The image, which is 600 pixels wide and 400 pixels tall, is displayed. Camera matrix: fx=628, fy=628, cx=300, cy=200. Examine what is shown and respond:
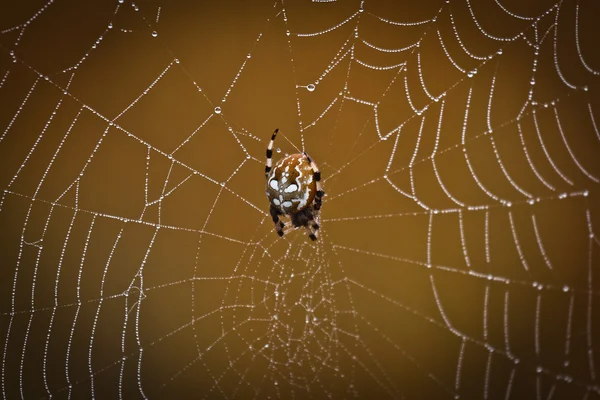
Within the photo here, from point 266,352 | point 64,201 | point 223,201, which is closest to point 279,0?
point 223,201

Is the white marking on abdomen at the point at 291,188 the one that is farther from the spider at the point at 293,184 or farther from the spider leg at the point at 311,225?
the spider leg at the point at 311,225

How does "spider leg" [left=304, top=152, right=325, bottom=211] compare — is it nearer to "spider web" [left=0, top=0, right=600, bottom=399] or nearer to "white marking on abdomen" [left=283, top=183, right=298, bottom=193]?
"white marking on abdomen" [left=283, top=183, right=298, bottom=193]

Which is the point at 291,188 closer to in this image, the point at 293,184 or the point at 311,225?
the point at 293,184

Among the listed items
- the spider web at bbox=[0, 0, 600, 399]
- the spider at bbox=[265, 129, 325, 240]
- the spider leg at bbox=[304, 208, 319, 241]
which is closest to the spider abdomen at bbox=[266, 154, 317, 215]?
the spider at bbox=[265, 129, 325, 240]

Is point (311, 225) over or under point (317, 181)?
under

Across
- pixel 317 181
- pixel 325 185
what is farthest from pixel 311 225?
pixel 325 185

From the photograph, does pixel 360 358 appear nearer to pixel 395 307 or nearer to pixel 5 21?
pixel 395 307
